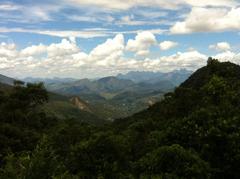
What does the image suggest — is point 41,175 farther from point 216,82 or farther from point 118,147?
point 216,82

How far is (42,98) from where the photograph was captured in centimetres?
13525

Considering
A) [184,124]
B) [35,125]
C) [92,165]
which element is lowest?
[35,125]

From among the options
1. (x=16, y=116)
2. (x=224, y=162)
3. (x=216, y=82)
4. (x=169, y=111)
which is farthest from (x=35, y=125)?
(x=224, y=162)

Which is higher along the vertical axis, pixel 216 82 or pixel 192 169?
pixel 216 82

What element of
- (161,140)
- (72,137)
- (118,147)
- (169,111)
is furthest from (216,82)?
(118,147)

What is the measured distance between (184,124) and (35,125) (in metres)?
80.5

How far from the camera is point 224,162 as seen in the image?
52094 millimetres

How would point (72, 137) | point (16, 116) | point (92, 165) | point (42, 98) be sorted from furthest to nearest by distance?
1. point (42, 98)
2. point (16, 116)
3. point (72, 137)
4. point (92, 165)

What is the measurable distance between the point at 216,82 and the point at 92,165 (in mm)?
60814

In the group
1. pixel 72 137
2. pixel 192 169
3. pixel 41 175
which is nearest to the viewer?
pixel 41 175

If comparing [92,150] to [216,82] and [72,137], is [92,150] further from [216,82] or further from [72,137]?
[216,82]

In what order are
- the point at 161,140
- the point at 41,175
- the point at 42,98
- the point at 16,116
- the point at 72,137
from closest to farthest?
the point at 41,175, the point at 161,140, the point at 72,137, the point at 16,116, the point at 42,98

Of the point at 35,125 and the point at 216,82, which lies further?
the point at 35,125

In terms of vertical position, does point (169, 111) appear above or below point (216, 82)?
below
